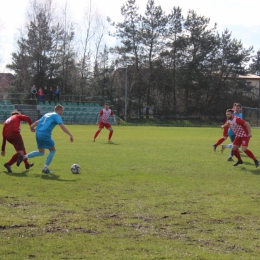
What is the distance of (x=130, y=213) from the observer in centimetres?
634

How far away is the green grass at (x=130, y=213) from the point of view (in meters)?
4.73

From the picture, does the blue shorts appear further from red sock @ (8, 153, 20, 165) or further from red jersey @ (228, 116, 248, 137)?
red jersey @ (228, 116, 248, 137)

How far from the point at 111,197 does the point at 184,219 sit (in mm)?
1858

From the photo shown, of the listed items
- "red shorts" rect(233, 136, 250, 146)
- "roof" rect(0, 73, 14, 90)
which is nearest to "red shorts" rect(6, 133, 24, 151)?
"red shorts" rect(233, 136, 250, 146)

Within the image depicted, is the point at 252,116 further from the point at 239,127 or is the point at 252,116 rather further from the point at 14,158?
the point at 14,158

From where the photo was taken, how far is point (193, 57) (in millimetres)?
56156

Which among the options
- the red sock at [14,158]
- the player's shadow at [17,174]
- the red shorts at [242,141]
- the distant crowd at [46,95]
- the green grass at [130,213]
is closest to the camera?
the green grass at [130,213]

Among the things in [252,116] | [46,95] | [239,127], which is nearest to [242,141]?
[239,127]

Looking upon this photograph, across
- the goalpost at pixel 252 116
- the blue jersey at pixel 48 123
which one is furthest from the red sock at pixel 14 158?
the goalpost at pixel 252 116

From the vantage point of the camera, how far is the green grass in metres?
4.73

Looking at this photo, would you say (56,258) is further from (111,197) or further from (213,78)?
(213,78)

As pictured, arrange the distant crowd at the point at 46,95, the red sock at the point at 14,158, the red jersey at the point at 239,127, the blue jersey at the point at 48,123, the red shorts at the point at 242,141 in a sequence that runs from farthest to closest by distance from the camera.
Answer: the distant crowd at the point at 46,95 < the red shorts at the point at 242,141 < the red jersey at the point at 239,127 < the red sock at the point at 14,158 < the blue jersey at the point at 48,123

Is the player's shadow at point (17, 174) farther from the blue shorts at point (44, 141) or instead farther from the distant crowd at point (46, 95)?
the distant crowd at point (46, 95)

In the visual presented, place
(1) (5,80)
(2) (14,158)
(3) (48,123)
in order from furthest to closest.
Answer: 1. (1) (5,80)
2. (2) (14,158)
3. (3) (48,123)
